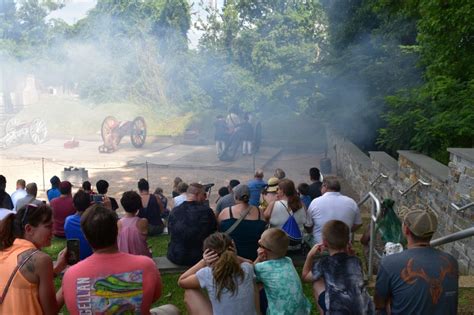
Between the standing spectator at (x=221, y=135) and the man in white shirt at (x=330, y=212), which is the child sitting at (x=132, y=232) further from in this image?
the standing spectator at (x=221, y=135)

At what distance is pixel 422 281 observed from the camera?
2525 mm

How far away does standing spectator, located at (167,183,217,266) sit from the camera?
4.29 metres

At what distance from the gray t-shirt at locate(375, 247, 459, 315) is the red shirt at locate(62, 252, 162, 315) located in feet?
4.04

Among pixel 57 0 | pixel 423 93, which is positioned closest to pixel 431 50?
pixel 423 93

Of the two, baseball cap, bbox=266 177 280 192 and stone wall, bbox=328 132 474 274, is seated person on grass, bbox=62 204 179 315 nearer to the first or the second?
baseball cap, bbox=266 177 280 192

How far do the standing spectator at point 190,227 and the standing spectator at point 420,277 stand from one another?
1.93 meters

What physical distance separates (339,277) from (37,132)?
62.6ft

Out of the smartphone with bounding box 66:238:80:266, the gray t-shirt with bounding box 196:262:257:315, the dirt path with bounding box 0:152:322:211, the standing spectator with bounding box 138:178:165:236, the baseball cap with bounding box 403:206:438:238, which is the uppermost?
the baseball cap with bounding box 403:206:438:238

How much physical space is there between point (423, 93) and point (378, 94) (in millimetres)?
4369

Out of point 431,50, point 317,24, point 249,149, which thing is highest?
point 317,24

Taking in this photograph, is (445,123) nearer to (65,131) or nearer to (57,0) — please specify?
(65,131)

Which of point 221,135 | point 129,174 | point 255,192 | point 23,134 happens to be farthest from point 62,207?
point 23,134

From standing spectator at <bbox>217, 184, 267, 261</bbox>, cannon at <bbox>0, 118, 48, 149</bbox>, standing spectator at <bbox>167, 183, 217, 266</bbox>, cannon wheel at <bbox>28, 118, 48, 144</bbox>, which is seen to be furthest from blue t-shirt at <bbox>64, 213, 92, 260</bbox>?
cannon wheel at <bbox>28, 118, 48, 144</bbox>

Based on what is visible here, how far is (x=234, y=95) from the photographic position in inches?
994
